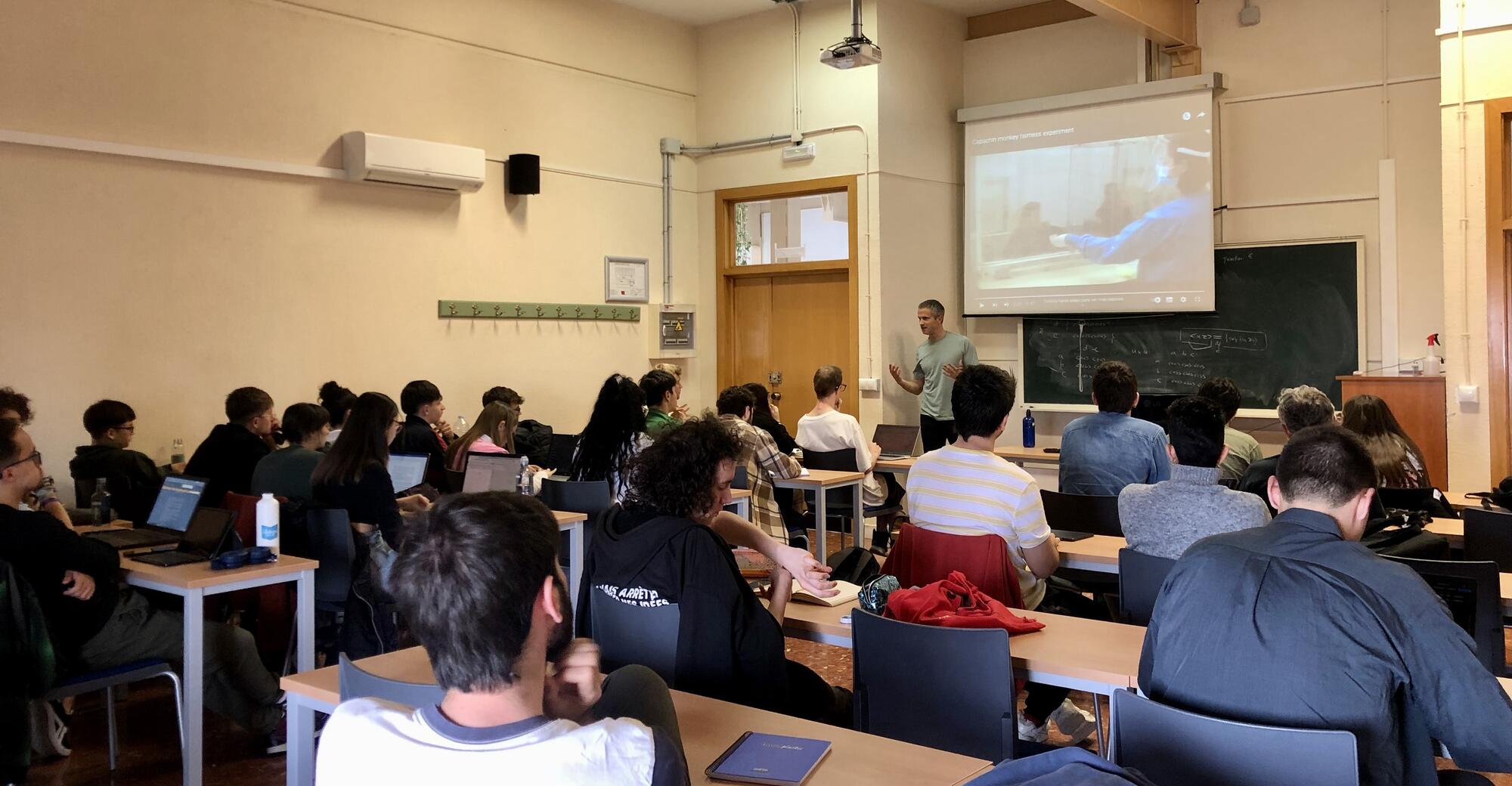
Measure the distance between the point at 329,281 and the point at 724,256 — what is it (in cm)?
328

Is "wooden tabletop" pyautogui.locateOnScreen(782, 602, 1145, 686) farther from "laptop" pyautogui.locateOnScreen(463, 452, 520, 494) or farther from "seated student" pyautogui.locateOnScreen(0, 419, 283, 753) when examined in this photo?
"laptop" pyautogui.locateOnScreen(463, 452, 520, 494)

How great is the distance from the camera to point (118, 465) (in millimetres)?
5117

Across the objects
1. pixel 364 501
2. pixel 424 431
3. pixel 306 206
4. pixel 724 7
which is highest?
pixel 724 7

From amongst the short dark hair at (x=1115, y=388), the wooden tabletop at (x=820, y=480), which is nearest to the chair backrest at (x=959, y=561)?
the short dark hair at (x=1115, y=388)

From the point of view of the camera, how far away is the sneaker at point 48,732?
12.6ft

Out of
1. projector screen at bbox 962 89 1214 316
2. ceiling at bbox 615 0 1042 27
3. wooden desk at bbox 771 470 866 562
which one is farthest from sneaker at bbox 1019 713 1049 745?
ceiling at bbox 615 0 1042 27

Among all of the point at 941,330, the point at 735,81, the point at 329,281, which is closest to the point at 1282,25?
the point at 941,330

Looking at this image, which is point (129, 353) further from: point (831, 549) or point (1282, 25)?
point (1282, 25)

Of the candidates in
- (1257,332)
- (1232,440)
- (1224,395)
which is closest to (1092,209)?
(1257,332)

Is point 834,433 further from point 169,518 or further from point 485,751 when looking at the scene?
point 485,751

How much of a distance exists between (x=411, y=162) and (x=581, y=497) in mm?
Answer: 3087

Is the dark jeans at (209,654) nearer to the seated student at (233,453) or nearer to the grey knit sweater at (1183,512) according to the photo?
the seated student at (233,453)

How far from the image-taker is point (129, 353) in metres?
6.00

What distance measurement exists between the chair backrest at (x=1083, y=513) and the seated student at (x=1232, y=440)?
80 centimetres
